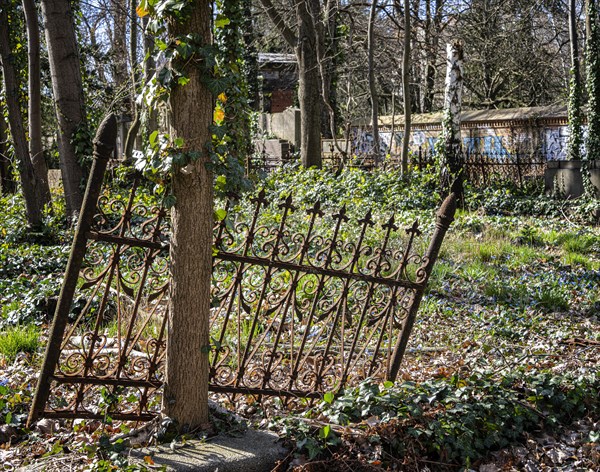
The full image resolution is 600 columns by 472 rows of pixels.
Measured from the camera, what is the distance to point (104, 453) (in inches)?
125

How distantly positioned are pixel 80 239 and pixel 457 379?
7.75 ft

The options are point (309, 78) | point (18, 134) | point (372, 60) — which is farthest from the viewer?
point (309, 78)

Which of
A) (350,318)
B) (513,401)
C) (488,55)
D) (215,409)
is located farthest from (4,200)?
(488,55)

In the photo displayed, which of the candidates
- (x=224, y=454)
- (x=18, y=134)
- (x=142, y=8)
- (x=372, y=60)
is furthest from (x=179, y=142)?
(x=372, y=60)

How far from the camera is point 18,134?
11.0 meters

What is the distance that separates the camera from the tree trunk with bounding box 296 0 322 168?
16.9 metres

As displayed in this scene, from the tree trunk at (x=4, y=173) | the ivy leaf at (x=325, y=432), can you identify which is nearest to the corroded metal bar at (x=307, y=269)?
the ivy leaf at (x=325, y=432)

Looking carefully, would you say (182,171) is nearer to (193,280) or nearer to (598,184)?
(193,280)

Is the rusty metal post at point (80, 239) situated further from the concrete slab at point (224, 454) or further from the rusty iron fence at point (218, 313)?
the concrete slab at point (224, 454)

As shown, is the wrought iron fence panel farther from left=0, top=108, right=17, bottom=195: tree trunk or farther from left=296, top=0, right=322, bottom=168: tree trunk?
left=296, top=0, right=322, bottom=168: tree trunk

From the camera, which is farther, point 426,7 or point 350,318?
point 426,7

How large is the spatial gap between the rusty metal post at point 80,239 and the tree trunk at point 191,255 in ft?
1.11

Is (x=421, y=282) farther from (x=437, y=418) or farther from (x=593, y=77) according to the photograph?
(x=593, y=77)

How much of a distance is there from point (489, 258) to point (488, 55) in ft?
56.9
